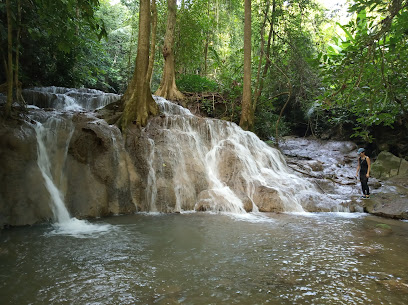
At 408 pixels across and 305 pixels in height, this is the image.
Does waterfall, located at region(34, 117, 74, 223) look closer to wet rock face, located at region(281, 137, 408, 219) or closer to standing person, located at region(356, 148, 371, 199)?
wet rock face, located at region(281, 137, 408, 219)

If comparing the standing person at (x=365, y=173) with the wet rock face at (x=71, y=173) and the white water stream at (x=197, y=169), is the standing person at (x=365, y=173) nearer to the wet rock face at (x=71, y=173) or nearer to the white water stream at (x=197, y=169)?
the white water stream at (x=197, y=169)

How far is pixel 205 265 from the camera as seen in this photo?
138 inches

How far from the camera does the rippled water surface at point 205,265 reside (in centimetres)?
274

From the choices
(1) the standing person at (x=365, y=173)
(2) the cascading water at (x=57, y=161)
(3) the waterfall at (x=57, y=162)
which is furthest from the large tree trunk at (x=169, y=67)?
(1) the standing person at (x=365, y=173)

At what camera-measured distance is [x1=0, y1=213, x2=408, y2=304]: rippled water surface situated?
2.74 m

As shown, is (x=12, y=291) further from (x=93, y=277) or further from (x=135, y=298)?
(x=135, y=298)

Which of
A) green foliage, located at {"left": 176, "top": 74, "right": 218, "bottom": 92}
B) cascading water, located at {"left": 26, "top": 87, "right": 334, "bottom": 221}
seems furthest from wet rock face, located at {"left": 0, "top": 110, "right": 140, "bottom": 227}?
green foliage, located at {"left": 176, "top": 74, "right": 218, "bottom": 92}

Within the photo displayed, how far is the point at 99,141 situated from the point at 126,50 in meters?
22.3

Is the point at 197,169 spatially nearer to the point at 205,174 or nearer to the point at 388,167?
the point at 205,174

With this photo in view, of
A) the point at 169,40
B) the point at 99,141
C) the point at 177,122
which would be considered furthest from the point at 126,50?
the point at 99,141

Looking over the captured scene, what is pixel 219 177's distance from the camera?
828 centimetres

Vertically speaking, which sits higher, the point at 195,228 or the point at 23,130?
the point at 23,130

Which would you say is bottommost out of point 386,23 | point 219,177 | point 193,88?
point 219,177

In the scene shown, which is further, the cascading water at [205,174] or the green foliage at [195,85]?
the green foliage at [195,85]
